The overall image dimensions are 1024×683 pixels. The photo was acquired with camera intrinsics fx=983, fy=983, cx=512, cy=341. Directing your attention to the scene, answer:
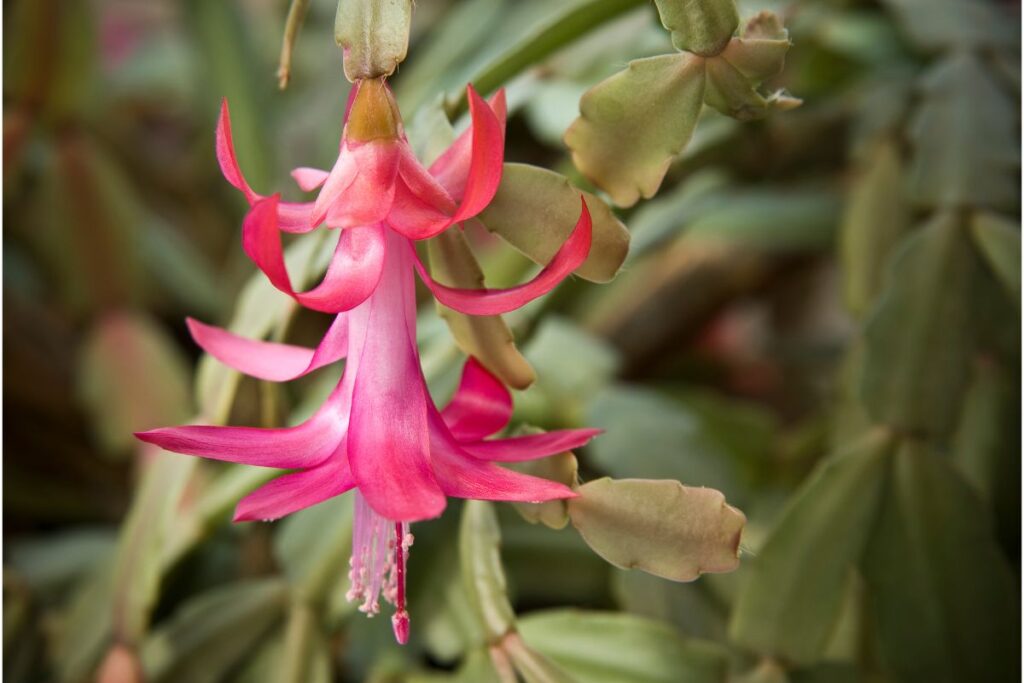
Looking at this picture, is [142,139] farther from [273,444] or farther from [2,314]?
[273,444]

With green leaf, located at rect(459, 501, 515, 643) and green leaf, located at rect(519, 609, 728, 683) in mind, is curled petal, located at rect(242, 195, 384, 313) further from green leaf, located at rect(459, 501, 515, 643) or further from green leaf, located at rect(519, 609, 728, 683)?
green leaf, located at rect(519, 609, 728, 683)

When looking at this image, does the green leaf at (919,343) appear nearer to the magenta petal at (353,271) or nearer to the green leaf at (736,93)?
the green leaf at (736,93)

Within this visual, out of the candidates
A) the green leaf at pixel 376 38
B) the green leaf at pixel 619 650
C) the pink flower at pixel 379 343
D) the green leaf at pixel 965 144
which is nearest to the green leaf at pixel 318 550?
the green leaf at pixel 619 650

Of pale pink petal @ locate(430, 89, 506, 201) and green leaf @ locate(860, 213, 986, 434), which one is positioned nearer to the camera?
pale pink petal @ locate(430, 89, 506, 201)

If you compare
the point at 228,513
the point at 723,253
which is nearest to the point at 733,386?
the point at 723,253

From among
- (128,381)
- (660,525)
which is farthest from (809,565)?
(128,381)

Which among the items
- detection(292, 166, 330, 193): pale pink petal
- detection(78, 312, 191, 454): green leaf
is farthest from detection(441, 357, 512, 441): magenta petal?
detection(78, 312, 191, 454): green leaf
